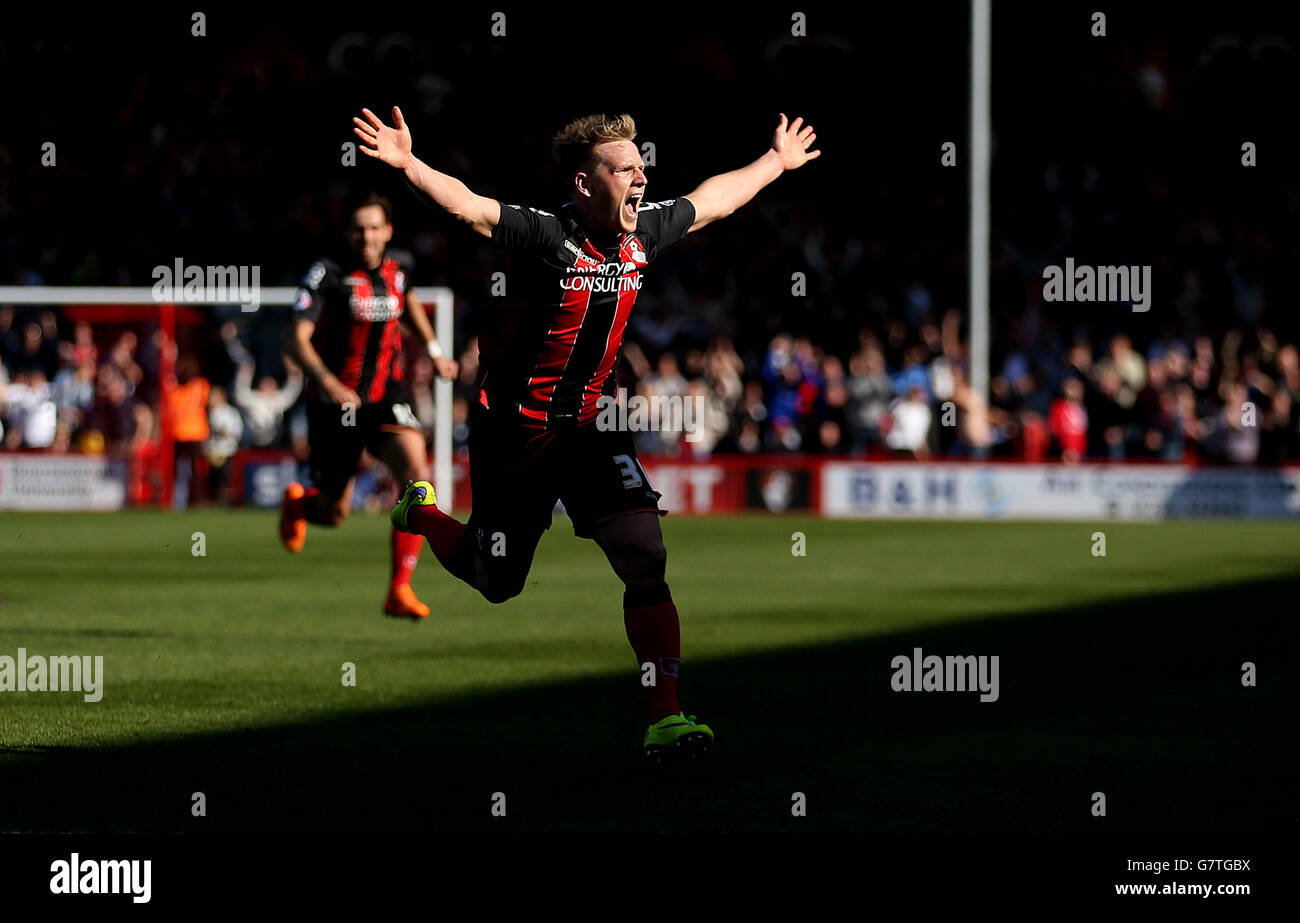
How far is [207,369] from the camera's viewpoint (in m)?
28.6

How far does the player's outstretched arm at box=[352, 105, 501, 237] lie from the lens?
6953 mm

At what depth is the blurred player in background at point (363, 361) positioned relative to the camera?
11.9m

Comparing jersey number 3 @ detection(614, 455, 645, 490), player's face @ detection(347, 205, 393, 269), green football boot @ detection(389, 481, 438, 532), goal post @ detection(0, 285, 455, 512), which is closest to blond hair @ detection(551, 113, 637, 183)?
jersey number 3 @ detection(614, 455, 645, 490)

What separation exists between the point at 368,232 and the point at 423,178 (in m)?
4.75

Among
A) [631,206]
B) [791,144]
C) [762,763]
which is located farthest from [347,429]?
[762,763]

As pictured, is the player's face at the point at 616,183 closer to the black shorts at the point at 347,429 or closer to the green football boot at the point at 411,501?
the green football boot at the point at 411,501

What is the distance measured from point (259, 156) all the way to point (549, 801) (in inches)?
1068

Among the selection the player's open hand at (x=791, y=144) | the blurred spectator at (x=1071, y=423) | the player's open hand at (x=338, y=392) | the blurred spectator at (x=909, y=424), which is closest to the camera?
the player's open hand at (x=791, y=144)

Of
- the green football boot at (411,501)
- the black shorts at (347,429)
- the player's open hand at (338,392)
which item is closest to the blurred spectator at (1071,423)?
the black shorts at (347,429)

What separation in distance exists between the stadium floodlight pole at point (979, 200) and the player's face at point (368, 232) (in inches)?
616

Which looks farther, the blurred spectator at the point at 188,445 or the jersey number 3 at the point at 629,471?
the blurred spectator at the point at 188,445

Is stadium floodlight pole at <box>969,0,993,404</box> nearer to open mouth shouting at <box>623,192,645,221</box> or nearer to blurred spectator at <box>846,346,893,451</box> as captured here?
blurred spectator at <box>846,346,893,451</box>
